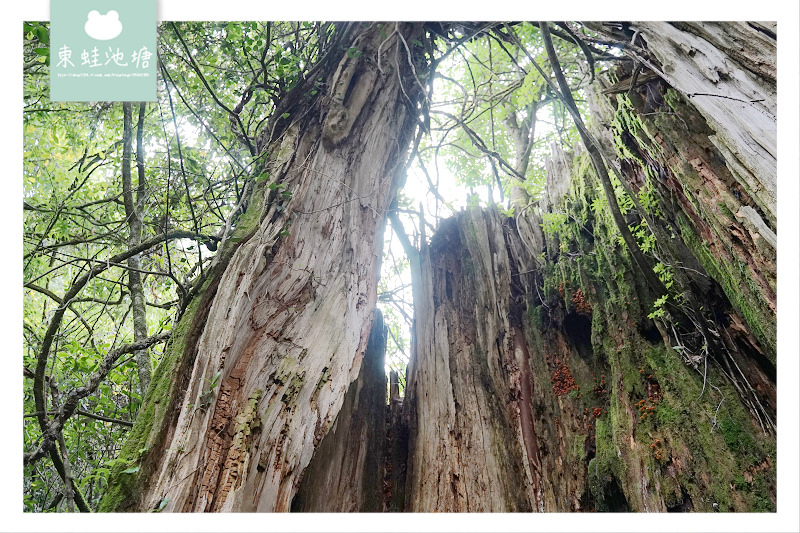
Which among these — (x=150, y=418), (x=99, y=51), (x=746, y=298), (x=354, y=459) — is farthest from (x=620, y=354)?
(x=99, y=51)

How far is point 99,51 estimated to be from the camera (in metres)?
1.61

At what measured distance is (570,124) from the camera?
5062 millimetres

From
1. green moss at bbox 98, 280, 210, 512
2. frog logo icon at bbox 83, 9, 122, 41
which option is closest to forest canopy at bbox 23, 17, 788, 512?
green moss at bbox 98, 280, 210, 512

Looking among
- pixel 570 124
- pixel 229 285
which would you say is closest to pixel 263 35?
pixel 229 285

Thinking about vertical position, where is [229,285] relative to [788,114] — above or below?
below

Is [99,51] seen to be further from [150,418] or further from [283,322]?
[150,418]

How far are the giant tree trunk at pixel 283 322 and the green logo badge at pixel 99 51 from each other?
73 centimetres

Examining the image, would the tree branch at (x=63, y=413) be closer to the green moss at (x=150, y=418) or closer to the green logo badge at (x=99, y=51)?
the green moss at (x=150, y=418)

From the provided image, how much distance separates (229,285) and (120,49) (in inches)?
37.6

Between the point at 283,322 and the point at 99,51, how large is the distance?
3.97 feet

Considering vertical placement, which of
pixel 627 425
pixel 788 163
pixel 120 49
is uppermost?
pixel 120 49

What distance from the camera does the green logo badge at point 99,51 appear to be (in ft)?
5.28
